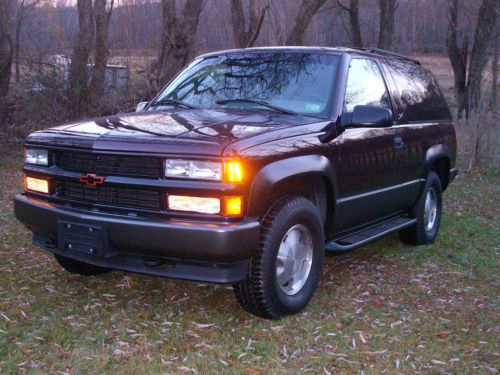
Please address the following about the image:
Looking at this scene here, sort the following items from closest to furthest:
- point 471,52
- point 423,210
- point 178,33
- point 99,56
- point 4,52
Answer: point 423,210 → point 4,52 → point 178,33 → point 99,56 → point 471,52

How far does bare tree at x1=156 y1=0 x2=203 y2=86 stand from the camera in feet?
45.9

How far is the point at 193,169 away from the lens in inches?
140

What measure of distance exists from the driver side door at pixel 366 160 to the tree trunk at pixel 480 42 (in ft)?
47.9

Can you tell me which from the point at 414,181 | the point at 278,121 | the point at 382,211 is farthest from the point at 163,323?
the point at 414,181

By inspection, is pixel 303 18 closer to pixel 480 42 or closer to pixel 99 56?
pixel 99 56

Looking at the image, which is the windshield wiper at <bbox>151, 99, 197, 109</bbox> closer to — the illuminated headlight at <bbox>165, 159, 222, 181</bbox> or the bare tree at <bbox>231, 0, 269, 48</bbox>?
the illuminated headlight at <bbox>165, 159, 222, 181</bbox>

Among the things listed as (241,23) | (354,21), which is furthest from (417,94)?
(354,21)

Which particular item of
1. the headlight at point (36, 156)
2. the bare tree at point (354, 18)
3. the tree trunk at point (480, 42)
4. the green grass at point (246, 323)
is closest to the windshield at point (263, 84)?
the headlight at point (36, 156)

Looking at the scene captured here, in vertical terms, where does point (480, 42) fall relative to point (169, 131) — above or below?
above

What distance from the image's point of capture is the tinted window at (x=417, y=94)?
575 cm

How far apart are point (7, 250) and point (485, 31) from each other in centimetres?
1828

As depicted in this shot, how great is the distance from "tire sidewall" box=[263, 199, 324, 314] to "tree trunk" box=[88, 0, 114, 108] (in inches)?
425

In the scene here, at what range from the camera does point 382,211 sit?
5379mm

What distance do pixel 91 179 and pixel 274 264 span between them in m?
1.30
